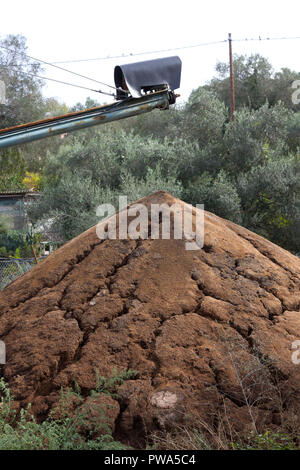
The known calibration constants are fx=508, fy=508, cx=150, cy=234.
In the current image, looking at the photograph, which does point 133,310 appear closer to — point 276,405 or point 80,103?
point 276,405

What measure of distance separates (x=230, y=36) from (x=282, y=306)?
52.0 feet

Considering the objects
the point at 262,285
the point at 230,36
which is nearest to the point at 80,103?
the point at 230,36

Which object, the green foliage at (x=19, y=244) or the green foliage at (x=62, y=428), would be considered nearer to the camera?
the green foliage at (x=62, y=428)

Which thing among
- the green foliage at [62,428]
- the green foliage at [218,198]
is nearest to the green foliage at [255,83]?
the green foliage at [218,198]

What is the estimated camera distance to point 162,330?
11.5 ft

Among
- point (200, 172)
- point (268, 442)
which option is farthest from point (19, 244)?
point (268, 442)

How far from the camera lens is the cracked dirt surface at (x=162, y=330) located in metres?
3.17

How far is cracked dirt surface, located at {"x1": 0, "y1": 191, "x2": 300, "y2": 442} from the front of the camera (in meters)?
3.17

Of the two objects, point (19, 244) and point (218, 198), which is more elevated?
point (218, 198)

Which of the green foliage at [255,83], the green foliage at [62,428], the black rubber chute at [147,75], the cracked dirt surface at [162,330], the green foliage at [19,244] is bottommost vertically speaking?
the green foliage at [19,244]

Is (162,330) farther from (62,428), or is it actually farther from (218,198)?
(218,198)

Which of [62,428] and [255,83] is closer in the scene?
[62,428]

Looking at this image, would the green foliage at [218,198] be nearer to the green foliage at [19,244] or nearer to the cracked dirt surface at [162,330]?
the green foliage at [19,244]

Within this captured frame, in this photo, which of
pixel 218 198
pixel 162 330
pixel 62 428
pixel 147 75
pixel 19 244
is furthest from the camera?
pixel 19 244
